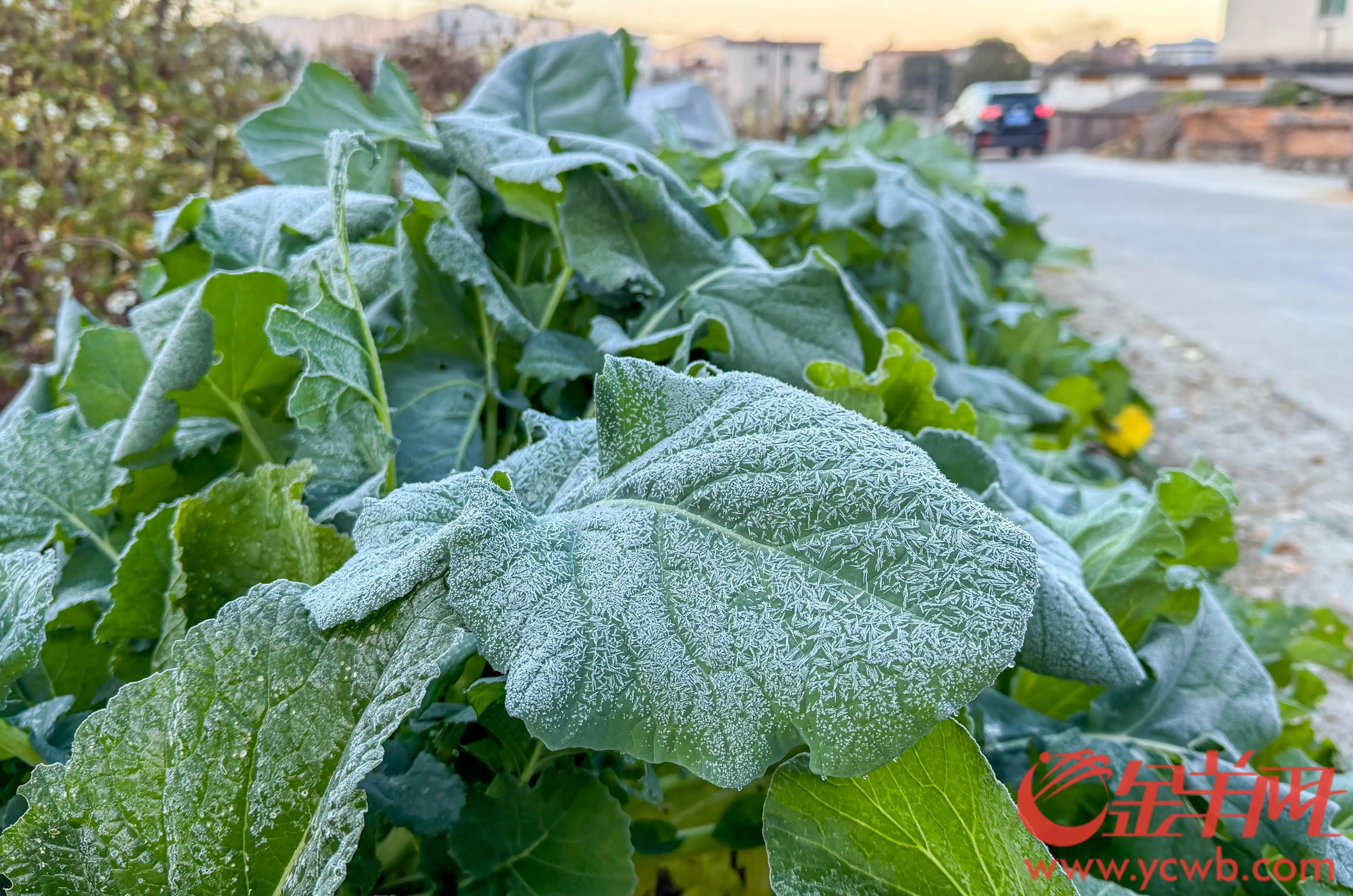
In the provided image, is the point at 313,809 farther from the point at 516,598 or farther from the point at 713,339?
the point at 713,339

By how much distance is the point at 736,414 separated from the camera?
25.8 inches

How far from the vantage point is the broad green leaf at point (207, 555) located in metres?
0.77

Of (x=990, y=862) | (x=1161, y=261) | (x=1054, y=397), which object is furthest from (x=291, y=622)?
(x=1161, y=261)

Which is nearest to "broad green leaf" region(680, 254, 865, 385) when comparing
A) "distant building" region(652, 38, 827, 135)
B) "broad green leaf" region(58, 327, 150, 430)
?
"broad green leaf" region(58, 327, 150, 430)

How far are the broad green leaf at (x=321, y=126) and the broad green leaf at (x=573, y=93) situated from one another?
14 centimetres

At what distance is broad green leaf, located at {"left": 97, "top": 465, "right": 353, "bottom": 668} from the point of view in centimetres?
77

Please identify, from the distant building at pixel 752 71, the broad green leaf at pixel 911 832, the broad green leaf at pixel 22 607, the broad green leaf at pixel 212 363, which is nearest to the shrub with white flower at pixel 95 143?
the broad green leaf at pixel 212 363

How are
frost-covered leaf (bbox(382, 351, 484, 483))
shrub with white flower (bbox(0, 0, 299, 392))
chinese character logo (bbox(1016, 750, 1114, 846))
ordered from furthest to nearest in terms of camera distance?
shrub with white flower (bbox(0, 0, 299, 392)), frost-covered leaf (bbox(382, 351, 484, 483)), chinese character logo (bbox(1016, 750, 1114, 846))

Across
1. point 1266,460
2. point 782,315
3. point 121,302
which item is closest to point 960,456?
point 782,315

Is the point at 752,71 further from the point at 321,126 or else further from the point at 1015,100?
the point at 1015,100

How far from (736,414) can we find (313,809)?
1.22 feet

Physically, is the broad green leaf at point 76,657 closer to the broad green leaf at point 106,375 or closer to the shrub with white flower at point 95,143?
the broad green leaf at point 106,375

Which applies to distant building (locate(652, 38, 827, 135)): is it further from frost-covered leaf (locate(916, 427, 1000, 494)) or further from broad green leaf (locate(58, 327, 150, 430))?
frost-covered leaf (locate(916, 427, 1000, 494))

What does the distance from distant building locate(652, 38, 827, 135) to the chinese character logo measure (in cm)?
936
